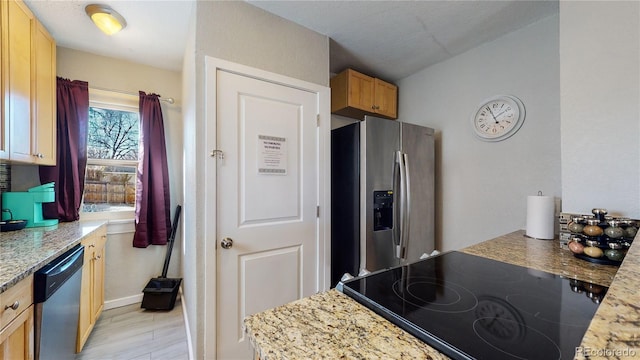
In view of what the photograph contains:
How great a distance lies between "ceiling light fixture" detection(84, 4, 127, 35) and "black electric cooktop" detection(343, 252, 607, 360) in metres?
2.28

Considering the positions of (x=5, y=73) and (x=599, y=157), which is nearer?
(x=599, y=157)

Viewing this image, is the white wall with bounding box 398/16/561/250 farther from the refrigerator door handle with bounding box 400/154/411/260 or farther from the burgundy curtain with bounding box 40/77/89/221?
the burgundy curtain with bounding box 40/77/89/221

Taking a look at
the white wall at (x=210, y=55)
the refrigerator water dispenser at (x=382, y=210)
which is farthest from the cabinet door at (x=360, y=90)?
the refrigerator water dispenser at (x=382, y=210)

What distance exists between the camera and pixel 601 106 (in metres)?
1.16

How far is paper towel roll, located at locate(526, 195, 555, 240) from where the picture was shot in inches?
56.7

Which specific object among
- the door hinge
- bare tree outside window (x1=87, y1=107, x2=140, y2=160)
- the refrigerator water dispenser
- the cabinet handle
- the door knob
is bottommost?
the cabinet handle

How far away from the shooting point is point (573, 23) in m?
1.24

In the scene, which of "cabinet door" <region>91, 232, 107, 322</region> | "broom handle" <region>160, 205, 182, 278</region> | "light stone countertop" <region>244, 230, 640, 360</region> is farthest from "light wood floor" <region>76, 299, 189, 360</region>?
"light stone countertop" <region>244, 230, 640, 360</region>

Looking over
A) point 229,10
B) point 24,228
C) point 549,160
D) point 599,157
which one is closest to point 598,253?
point 599,157

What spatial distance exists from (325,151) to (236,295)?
1173mm

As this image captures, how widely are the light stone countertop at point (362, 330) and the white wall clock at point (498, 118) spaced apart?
4.81ft

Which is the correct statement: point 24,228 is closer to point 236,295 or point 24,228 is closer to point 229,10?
point 236,295

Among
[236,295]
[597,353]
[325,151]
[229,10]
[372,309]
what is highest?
[229,10]

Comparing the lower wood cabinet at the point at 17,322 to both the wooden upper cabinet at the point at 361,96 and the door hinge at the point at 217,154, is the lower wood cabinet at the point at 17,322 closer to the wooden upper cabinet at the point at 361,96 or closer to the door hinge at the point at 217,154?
the door hinge at the point at 217,154
